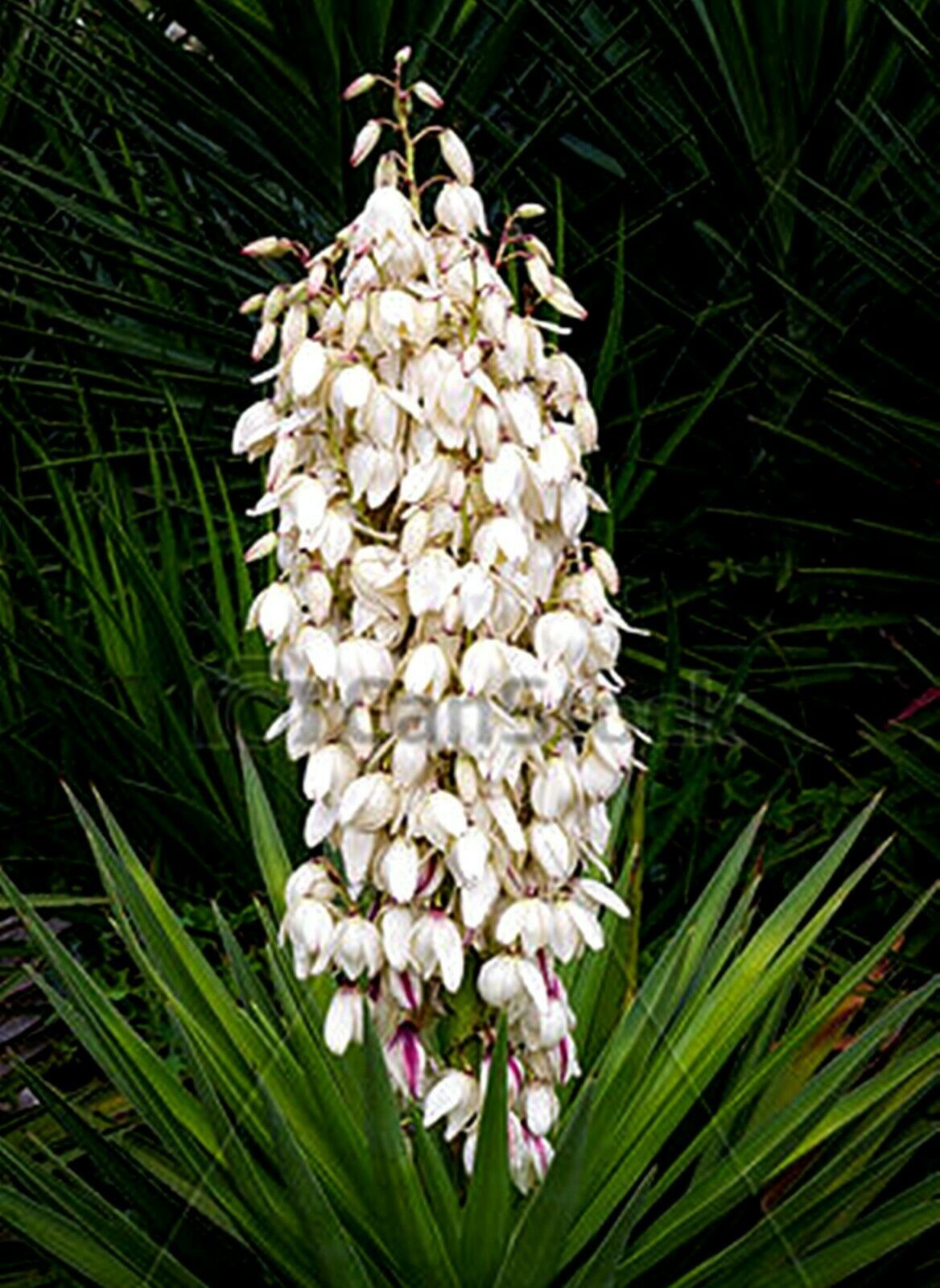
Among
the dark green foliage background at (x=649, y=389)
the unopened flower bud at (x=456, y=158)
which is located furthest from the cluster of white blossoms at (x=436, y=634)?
the dark green foliage background at (x=649, y=389)

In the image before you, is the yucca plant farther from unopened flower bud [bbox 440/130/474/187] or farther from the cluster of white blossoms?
unopened flower bud [bbox 440/130/474/187]

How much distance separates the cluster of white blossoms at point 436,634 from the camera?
1.44 m

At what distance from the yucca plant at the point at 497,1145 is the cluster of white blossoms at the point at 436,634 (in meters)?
0.09

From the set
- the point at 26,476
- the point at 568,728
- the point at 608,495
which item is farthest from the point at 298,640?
the point at 26,476

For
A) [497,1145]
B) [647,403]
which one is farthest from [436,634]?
[647,403]

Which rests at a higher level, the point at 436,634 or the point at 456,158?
the point at 456,158

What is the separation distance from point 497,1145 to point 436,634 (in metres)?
0.38

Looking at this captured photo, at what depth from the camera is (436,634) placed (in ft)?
4.75

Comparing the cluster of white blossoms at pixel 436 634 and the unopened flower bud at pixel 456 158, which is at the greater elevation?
the unopened flower bud at pixel 456 158

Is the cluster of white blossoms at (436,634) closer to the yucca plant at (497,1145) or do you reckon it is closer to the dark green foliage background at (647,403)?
the yucca plant at (497,1145)

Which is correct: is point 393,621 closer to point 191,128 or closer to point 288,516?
point 288,516

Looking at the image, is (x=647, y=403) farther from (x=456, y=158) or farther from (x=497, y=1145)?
(x=497, y=1145)

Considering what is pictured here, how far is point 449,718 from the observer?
1444mm

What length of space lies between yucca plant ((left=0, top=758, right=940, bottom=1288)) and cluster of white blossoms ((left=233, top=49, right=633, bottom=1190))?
3.6 inches
